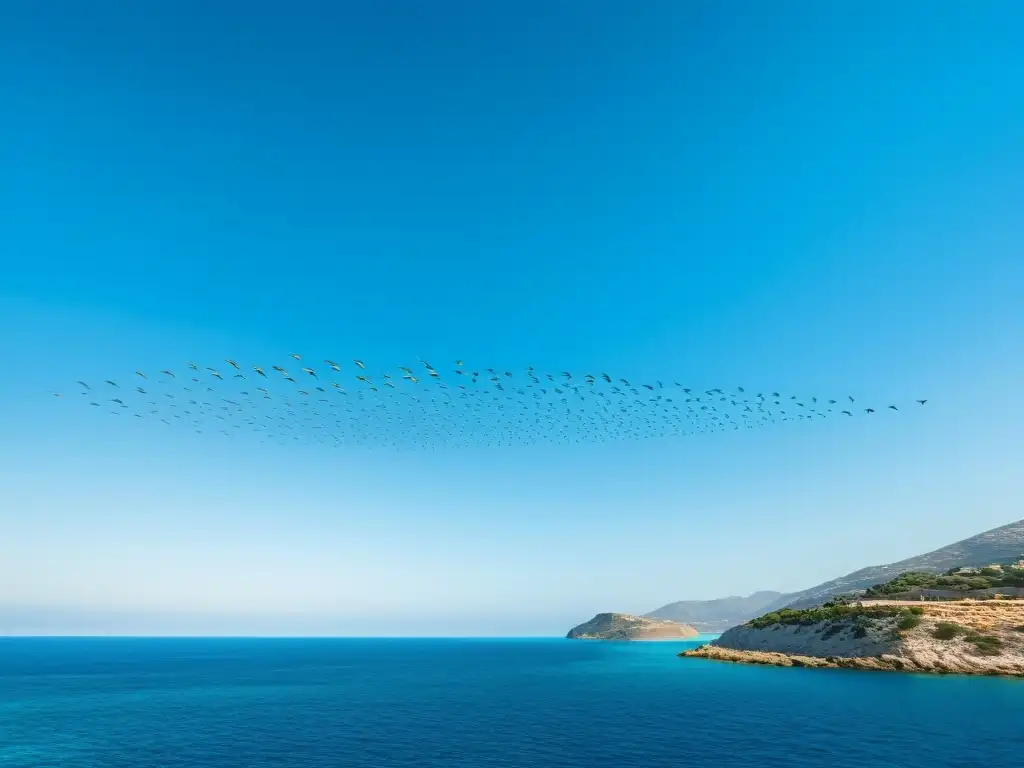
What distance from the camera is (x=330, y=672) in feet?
453

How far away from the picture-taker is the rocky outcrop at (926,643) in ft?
288

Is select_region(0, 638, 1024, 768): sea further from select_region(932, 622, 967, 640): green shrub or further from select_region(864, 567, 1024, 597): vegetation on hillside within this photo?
select_region(864, 567, 1024, 597): vegetation on hillside

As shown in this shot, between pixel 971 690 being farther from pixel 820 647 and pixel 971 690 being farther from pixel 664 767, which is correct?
pixel 664 767

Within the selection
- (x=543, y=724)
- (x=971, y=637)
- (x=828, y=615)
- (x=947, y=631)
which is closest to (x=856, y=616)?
(x=828, y=615)

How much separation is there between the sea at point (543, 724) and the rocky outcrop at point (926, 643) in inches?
239

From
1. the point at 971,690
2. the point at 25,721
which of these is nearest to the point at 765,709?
the point at 971,690

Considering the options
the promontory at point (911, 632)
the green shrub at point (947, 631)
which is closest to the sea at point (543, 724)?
the promontory at point (911, 632)

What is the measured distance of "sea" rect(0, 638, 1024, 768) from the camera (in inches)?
1731

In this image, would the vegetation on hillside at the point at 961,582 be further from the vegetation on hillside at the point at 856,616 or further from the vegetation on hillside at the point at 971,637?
the vegetation on hillside at the point at 971,637

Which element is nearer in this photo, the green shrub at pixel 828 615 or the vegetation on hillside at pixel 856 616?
the vegetation on hillside at pixel 856 616

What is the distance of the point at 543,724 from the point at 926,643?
79117mm

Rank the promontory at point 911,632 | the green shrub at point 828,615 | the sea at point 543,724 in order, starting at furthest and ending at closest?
the green shrub at point 828,615
the promontory at point 911,632
the sea at point 543,724

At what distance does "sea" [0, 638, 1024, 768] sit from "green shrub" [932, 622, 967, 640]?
11230mm

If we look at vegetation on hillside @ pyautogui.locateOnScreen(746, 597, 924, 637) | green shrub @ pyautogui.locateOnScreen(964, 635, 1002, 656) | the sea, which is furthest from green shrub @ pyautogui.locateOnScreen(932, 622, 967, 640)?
the sea
